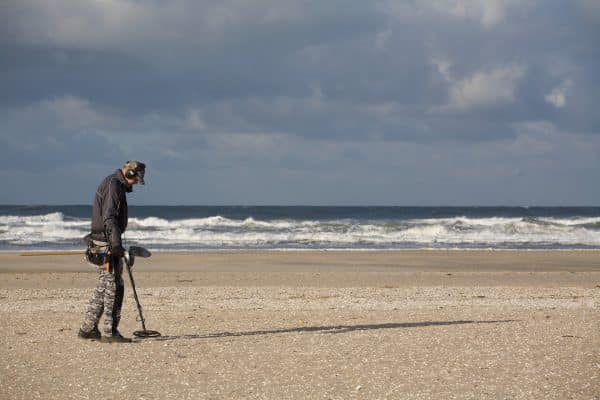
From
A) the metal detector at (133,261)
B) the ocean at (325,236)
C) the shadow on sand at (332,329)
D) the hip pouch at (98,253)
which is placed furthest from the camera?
the ocean at (325,236)

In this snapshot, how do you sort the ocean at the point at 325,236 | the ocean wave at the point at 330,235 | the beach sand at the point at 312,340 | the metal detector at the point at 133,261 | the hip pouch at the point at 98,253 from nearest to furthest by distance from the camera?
1. the beach sand at the point at 312,340
2. the hip pouch at the point at 98,253
3. the metal detector at the point at 133,261
4. the ocean at the point at 325,236
5. the ocean wave at the point at 330,235

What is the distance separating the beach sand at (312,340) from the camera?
599 centimetres

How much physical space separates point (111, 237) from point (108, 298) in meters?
0.70

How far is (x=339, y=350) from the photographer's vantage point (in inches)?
294

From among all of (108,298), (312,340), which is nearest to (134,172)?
(108,298)

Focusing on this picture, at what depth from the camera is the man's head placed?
25.3 ft

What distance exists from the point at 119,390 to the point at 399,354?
2691 millimetres

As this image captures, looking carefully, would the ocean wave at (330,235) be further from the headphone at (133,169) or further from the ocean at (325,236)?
the headphone at (133,169)

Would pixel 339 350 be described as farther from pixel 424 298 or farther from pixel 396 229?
pixel 396 229

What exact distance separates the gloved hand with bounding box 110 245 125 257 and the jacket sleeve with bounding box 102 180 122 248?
0.02 metres

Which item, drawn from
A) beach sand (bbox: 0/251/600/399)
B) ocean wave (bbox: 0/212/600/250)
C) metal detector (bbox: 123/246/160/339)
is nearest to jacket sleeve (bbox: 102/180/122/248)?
metal detector (bbox: 123/246/160/339)

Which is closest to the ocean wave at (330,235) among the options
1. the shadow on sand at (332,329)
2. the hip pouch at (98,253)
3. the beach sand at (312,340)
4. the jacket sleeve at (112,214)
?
the beach sand at (312,340)

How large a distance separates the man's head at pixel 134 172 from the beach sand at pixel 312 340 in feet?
5.53

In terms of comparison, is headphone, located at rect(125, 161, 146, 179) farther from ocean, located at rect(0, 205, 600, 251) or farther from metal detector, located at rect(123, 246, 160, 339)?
ocean, located at rect(0, 205, 600, 251)
